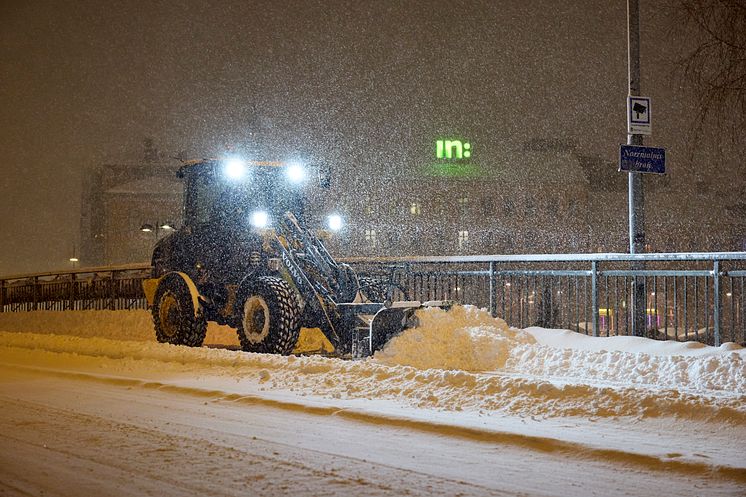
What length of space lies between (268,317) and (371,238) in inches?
1718

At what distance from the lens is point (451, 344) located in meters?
10.7

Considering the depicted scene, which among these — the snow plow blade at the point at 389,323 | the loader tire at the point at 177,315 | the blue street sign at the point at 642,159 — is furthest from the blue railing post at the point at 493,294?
the loader tire at the point at 177,315

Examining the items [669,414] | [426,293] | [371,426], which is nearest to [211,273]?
[426,293]

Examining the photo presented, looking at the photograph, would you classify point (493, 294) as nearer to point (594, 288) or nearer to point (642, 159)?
point (594, 288)

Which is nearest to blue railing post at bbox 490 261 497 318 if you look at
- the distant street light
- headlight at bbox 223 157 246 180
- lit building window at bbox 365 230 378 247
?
headlight at bbox 223 157 246 180

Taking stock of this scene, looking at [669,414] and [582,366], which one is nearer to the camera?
[669,414]

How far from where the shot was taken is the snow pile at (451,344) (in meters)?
10.6

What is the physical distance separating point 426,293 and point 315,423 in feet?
26.6

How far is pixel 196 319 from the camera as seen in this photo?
516 inches

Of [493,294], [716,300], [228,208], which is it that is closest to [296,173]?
[228,208]

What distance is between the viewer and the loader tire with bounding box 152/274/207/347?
1318cm

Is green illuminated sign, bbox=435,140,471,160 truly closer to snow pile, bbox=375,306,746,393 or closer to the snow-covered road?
snow pile, bbox=375,306,746,393

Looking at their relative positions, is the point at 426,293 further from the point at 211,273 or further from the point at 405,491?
the point at 405,491

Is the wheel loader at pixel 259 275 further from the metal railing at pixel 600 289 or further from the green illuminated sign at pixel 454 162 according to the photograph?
the green illuminated sign at pixel 454 162
